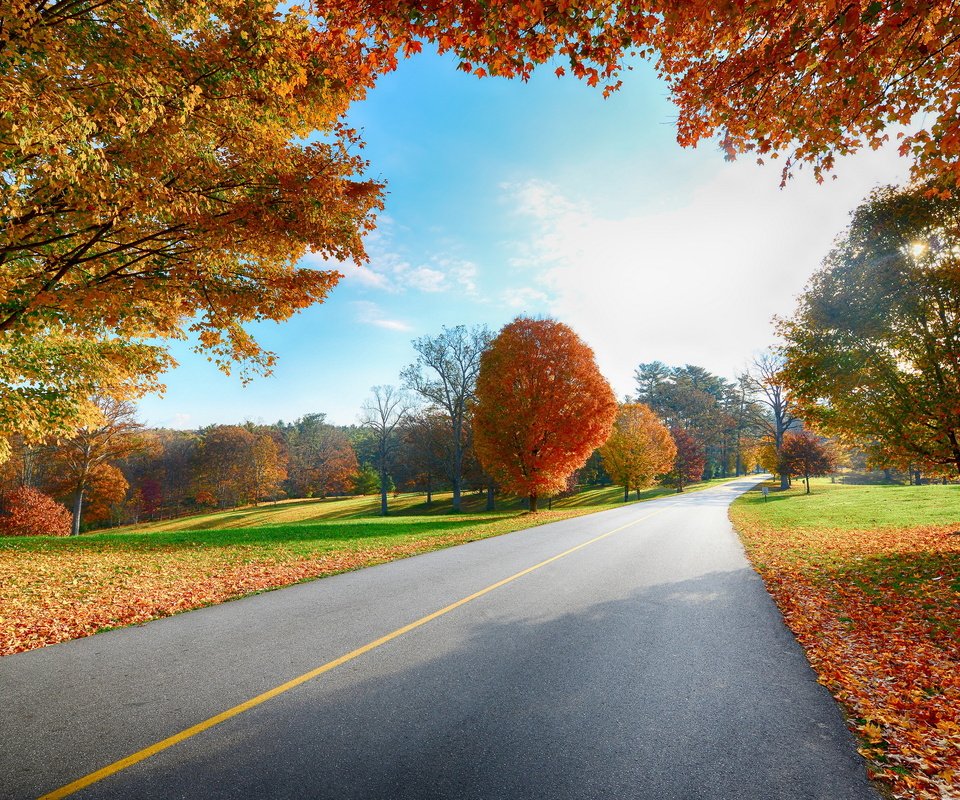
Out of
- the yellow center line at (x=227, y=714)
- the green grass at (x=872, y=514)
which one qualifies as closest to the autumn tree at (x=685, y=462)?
the green grass at (x=872, y=514)

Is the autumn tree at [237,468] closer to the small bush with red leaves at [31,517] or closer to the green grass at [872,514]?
the small bush with red leaves at [31,517]

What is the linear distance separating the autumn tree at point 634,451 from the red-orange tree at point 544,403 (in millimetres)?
16852

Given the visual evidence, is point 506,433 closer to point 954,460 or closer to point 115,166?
point 954,460

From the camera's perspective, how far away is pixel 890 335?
11375 millimetres

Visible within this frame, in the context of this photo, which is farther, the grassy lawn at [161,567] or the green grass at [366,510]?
the green grass at [366,510]

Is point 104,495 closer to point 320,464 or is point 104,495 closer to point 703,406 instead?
point 320,464

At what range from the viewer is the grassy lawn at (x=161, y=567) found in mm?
6723

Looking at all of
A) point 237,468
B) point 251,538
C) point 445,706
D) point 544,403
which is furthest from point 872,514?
point 237,468

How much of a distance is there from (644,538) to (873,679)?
9588 mm

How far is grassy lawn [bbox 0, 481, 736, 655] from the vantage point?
6723 mm

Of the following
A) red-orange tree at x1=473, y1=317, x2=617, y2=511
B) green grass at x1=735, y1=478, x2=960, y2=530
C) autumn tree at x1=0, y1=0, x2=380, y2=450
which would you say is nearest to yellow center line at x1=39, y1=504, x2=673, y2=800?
autumn tree at x1=0, y1=0, x2=380, y2=450

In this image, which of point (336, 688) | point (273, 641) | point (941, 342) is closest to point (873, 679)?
point (336, 688)

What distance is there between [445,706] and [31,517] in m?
39.7

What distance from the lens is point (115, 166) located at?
5.77m
